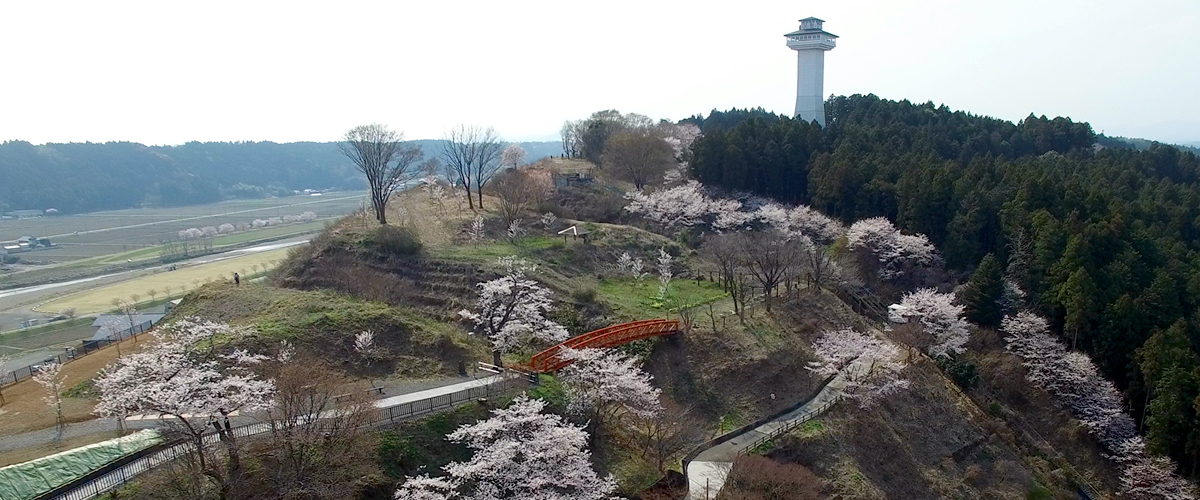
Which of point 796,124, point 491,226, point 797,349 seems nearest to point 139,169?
point 491,226

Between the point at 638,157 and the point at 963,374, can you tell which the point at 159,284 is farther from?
the point at 963,374

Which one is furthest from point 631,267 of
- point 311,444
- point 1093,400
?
point 311,444

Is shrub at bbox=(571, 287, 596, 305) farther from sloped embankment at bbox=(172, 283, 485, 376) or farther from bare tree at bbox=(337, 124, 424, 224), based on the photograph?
bare tree at bbox=(337, 124, 424, 224)

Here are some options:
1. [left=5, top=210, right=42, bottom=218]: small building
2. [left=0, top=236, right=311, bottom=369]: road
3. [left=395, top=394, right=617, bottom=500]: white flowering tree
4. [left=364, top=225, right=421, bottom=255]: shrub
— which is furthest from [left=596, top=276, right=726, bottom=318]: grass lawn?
[left=5, top=210, right=42, bottom=218]: small building

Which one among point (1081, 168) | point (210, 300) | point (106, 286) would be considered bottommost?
point (106, 286)

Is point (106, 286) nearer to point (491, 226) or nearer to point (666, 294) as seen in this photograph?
point (491, 226)
